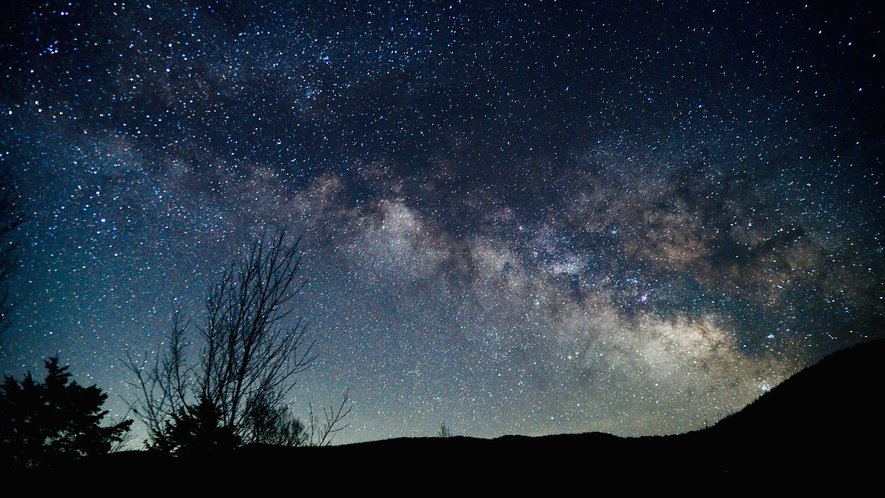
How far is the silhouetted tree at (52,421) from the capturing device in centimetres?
1644

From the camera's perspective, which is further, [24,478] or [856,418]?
[856,418]

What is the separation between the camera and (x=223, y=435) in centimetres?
673

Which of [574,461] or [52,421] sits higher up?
[52,421]

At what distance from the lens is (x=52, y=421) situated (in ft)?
58.1

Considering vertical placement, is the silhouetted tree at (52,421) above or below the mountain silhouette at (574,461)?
above

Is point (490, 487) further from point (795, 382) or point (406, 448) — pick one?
point (795, 382)

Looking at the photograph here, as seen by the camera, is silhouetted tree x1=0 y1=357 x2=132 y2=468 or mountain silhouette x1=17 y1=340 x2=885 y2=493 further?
silhouetted tree x1=0 y1=357 x2=132 y2=468

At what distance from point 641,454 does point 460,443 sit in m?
2.70

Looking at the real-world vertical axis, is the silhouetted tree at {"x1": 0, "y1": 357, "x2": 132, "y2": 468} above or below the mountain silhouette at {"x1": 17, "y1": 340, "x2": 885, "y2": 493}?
above

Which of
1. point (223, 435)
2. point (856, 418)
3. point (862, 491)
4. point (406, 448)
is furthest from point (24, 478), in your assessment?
point (856, 418)

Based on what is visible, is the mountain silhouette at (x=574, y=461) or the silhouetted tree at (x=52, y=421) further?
the silhouetted tree at (x=52, y=421)

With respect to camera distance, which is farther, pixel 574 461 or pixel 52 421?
pixel 52 421

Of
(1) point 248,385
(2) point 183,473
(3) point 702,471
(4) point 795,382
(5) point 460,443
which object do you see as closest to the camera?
(2) point 183,473

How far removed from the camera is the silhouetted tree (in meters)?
16.4
